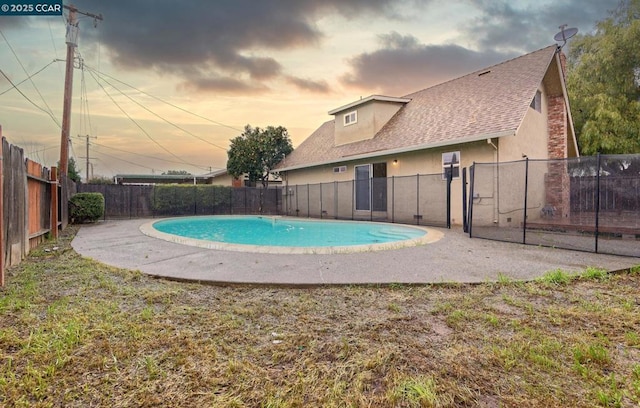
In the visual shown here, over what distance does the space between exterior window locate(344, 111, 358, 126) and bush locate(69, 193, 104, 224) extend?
1123 cm

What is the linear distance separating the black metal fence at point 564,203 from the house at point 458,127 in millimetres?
1117

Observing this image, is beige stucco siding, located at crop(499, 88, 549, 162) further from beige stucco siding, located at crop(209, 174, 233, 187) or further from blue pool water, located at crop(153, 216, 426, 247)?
beige stucco siding, located at crop(209, 174, 233, 187)

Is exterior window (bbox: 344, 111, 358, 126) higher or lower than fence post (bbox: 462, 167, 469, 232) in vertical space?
higher

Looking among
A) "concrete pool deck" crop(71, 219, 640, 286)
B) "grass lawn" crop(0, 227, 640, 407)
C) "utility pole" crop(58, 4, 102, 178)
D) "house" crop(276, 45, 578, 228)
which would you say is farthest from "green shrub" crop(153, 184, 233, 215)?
"grass lawn" crop(0, 227, 640, 407)

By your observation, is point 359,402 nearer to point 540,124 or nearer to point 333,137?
point 540,124

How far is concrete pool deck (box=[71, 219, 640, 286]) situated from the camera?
4480 millimetres

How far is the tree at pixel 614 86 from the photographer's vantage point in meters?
14.1

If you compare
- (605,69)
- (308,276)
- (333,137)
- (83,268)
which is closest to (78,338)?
(308,276)

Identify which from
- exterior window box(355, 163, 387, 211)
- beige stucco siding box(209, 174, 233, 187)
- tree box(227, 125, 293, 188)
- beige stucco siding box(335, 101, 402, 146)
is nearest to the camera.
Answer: exterior window box(355, 163, 387, 211)

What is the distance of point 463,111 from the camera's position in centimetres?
1227

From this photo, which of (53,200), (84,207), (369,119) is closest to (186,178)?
(84,207)

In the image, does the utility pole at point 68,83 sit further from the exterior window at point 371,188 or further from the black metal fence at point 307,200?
the exterior window at point 371,188

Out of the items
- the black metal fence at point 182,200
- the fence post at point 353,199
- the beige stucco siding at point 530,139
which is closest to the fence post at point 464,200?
the beige stucco siding at point 530,139

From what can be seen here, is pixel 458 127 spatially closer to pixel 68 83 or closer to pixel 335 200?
pixel 335 200
